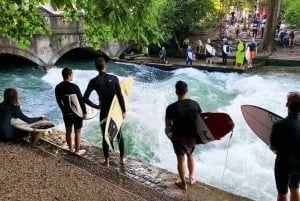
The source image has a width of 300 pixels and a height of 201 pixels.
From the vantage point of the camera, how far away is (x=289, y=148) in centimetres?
443

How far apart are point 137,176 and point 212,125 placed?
5.07ft

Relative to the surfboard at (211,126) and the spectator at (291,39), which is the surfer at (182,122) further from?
the spectator at (291,39)

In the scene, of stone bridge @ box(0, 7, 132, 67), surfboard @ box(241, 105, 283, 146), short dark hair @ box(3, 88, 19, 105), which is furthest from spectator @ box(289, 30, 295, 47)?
short dark hair @ box(3, 88, 19, 105)

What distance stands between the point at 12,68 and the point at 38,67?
1670mm

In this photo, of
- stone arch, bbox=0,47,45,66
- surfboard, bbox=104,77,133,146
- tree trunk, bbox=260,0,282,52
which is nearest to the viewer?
surfboard, bbox=104,77,133,146

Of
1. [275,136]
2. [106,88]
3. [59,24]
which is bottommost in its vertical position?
[275,136]

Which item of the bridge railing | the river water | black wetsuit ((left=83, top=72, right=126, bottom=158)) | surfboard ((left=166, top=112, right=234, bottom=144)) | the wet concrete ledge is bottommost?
the river water

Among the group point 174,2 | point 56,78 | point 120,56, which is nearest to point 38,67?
point 56,78

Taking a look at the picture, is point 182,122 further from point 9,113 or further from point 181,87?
point 9,113

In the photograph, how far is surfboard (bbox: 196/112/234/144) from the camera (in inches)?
216

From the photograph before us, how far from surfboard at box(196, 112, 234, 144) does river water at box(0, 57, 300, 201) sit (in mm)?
2155

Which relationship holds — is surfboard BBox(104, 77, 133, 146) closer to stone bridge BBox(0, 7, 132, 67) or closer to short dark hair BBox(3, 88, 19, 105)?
short dark hair BBox(3, 88, 19, 105)

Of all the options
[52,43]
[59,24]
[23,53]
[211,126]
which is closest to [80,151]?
[211,126]

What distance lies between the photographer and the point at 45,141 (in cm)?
748
